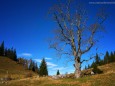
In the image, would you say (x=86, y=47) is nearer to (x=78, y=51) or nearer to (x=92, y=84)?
(x=78, y=51)

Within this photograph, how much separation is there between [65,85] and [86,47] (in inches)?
411

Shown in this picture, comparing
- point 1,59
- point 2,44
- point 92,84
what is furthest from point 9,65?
point 92,84

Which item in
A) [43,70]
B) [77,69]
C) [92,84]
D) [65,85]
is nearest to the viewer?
[92,84]

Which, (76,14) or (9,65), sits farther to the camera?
(9,65)

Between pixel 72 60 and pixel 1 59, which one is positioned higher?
pixel 1 59

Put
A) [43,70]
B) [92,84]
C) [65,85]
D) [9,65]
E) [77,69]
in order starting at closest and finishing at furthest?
[92,84] → [65,85] → [77,69] → [43,70] → [9,65]

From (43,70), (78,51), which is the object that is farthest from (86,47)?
(43,70)

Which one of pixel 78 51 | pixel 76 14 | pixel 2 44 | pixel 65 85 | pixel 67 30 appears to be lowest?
pixel 65 85

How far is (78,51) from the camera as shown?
106 feet

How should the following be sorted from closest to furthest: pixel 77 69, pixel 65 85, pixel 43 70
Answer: pixel 65 85 → pixel 77 69 → pixel 43 70

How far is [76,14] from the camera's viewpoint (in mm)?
33219

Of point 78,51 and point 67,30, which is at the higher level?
point 67,30

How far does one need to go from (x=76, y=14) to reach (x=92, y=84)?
15.2 meters

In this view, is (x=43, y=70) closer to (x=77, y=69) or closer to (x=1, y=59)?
(x=77, y=69)
